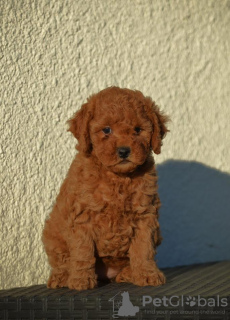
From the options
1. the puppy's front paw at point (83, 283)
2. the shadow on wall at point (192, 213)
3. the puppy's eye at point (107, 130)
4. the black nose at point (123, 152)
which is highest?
the puppy's eye at point (107, 130)

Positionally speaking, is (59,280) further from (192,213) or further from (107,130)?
(192,213)

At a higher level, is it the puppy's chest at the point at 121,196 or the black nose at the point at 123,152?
the black nose at the point at 123,152

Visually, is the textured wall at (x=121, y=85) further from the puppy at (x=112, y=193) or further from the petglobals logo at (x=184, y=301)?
the petglobals logo at (x=184, y=301)

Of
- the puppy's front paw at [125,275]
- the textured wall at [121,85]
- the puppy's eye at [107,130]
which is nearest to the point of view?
the puppy's eye at [107,130]

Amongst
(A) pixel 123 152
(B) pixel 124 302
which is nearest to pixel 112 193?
(A) pixel 123 152

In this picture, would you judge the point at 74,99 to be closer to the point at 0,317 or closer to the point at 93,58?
the point at 93,58

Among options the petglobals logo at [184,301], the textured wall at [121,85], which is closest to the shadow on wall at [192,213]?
the textured wall at [121,85]
